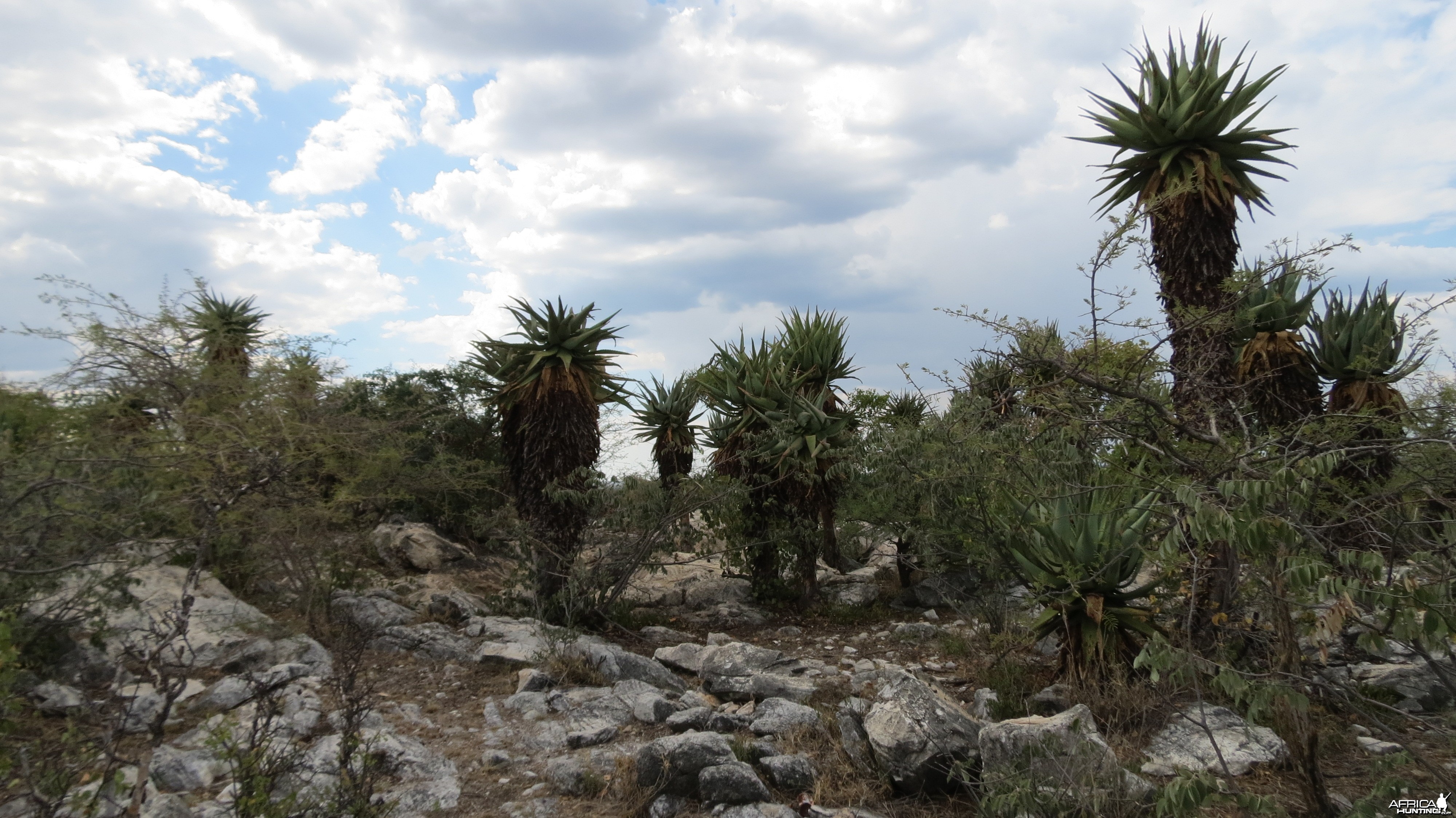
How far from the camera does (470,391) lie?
60.3ft

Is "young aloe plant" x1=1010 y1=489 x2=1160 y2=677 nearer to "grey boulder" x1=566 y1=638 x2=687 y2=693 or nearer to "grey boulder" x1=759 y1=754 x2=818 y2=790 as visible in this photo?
"grey boulder" x1=759 y1=754 x2=818 y2=790

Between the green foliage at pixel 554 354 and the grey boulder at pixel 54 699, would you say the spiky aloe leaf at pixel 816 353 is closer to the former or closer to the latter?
the green foliage at pixel 554 354

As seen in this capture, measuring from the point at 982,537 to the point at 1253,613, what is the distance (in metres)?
3.23

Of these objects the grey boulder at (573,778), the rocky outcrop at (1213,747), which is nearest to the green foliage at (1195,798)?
the rocky outcrop at (1213,747)

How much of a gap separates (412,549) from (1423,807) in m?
13.9

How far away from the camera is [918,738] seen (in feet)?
18.2

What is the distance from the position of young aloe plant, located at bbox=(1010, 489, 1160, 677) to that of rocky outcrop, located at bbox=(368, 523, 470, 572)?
34.8 feet

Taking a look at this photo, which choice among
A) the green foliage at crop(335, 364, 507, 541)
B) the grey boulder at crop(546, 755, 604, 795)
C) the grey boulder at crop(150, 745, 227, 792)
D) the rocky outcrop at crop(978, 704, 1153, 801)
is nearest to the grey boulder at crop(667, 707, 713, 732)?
the grey boulder at crop(546, 755, 604, 795)

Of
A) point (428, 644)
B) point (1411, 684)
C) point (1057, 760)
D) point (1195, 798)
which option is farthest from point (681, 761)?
point (1411, 684)

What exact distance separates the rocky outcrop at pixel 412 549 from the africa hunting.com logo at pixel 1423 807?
1344cm

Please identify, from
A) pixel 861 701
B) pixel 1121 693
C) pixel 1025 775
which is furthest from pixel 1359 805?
pixel 861 701

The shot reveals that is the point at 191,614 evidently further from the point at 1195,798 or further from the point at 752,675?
the point at 1195,798

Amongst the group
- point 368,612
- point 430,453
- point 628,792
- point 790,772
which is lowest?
point 628,792

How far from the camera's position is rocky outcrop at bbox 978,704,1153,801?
4.57 meters
